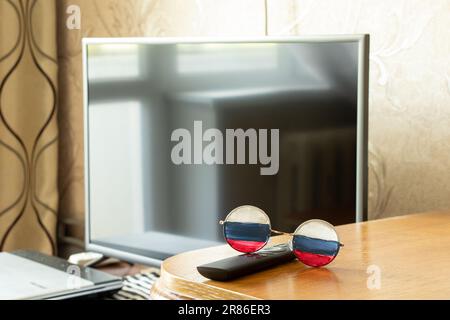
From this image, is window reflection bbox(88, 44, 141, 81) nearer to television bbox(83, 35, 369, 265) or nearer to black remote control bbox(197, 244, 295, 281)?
television bbox(83, 35, 369, 265)

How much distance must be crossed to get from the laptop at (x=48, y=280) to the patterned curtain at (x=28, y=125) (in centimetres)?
51

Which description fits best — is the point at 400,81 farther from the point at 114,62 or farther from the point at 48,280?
the point at 48,280

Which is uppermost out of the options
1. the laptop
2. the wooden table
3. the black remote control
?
the black remote control

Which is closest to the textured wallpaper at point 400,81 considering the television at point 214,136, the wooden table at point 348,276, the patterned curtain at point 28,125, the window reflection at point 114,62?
the television at point 214,136

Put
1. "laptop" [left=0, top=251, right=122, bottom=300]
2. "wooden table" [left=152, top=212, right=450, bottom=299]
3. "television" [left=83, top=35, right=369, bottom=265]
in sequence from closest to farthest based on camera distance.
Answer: "wooden table" [left=152, top=212, right=450, bottom=299] → "television" [left=83, top=35, right=369, bottom=265] → "laptop" [left=0, top=251, right=122, bottom=300]

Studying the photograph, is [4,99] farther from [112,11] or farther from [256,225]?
[256,225]

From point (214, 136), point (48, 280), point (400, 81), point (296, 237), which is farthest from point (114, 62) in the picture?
point (296, 237)

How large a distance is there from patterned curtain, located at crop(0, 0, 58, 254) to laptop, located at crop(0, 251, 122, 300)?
0.51 metres

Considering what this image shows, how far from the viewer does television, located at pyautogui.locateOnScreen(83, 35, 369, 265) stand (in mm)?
1517

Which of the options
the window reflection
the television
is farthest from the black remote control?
the window reflection

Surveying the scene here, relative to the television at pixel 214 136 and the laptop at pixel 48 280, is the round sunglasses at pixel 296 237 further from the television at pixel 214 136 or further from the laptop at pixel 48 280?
the laptop at pixel 48 280

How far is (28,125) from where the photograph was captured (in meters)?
2.48
